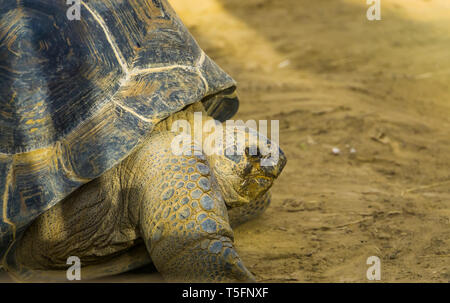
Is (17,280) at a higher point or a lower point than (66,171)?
lower

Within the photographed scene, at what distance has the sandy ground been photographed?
2.64 meters

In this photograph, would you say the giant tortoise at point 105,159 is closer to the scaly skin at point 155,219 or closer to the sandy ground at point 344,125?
the scaly skin at point 155,219

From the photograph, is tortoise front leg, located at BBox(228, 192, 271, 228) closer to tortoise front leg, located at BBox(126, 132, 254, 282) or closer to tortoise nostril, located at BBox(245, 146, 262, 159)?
tortoise nostril, located at BBox(245, 146, 262, 159)

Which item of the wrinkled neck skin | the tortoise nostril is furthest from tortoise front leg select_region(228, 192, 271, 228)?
the tortoise nostril

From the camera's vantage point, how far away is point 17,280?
2383mm

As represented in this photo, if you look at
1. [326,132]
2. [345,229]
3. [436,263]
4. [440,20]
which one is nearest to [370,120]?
[326,132]

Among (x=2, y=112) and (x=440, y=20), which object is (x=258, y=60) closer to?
(x=440, y=20)

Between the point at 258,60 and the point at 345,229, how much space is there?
3.54 m

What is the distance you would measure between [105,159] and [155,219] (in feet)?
1.08

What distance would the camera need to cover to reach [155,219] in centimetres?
209

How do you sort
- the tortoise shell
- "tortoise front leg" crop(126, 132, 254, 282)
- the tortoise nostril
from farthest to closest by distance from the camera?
the tortoise nostril < the tortoise shell < "tortoise front leg" crop(126, 132, 254, 282)

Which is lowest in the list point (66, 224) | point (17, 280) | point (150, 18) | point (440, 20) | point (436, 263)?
point (440, 20)

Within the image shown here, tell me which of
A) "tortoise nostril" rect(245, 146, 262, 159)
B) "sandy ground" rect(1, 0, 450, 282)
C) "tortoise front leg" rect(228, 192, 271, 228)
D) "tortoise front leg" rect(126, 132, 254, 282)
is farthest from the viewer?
"tortoise front leg" rect(228, 192, 271, 228)

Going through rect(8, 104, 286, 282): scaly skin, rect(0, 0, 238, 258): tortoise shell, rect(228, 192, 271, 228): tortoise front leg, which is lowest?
rect(228, 192, 271, 228): tortoise front leg
